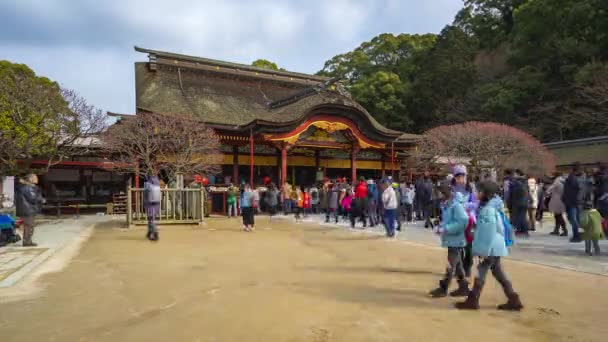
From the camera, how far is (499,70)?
3444cm

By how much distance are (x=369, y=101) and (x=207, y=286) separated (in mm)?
33845

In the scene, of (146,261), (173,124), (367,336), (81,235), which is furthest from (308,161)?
(367,336)

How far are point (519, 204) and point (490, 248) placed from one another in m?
6.07

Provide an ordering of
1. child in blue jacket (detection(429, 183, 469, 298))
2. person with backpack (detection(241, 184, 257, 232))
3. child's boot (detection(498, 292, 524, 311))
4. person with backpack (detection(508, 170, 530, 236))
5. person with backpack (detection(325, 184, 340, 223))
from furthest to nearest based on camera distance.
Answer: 1. person with backpack (detection(325, 184, 340, 223))
2. person with backpack (detection(241, 184, 257, 232))
3. person with backpack (detection(508, 170, 530, 236))
4. child in blue jacket (detection(429, 183, 469, 298))
5. child's boot (detection(498, 292, 524, 311))

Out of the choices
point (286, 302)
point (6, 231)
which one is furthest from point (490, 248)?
point (6, 231)

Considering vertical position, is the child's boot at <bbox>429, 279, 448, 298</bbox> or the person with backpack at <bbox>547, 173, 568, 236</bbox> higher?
the person with backpack at <bbox>547, 173, 568, 236</bbox>

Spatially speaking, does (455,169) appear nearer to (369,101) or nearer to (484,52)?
(369,101)

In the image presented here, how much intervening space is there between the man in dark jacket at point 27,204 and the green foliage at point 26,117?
4972 millimetres

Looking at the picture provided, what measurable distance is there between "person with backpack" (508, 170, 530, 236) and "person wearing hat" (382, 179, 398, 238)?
270cm

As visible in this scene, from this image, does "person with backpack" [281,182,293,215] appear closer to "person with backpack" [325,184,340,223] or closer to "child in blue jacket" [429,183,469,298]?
"person with backpack" [325,184,340,223]

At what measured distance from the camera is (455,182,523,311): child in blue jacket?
4.43 metres

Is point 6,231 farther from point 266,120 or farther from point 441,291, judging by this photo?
point 266,120

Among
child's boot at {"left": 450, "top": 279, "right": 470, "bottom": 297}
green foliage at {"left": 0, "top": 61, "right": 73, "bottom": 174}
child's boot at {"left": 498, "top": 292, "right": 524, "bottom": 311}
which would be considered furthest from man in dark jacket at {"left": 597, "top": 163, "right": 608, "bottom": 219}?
green foliage at {"left": 0, "top": 61, "right": 73, "bottom": 174}

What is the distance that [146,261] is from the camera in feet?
24.0
